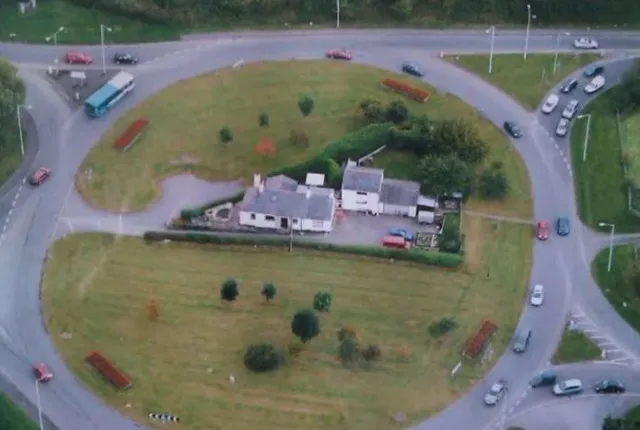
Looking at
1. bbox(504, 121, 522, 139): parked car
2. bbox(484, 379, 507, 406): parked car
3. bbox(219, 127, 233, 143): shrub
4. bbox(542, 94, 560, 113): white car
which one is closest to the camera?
bbox(484, 379, 507, 406): parked car

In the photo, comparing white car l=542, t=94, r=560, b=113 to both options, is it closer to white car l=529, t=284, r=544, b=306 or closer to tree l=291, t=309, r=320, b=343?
white car l=529, t=284, r=544, b=306

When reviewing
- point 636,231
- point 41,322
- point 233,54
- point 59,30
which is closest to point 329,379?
point 41,322

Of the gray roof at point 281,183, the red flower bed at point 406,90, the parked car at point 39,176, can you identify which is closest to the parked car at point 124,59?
the parked car at point 39,176

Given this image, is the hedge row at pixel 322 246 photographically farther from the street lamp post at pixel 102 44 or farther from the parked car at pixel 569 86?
the parked car at pixel 569 86

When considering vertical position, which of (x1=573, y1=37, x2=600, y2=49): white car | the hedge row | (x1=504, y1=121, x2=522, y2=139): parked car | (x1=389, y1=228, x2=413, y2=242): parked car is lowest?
the hedge row

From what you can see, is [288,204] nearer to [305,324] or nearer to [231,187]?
[231,187]

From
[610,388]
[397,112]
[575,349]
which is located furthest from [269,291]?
[610,388]

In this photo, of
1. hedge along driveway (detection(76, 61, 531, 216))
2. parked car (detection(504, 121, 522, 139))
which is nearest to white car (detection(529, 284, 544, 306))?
hedge along driveway (detection(76, 61, 531, 216))
